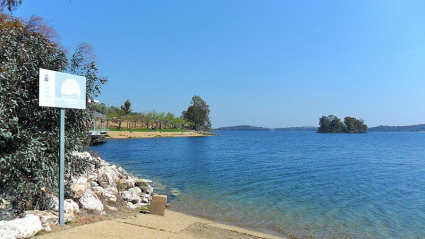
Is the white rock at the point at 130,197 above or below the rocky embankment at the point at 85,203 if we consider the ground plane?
below

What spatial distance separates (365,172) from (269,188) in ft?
41.0

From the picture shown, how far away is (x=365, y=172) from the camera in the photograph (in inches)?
962

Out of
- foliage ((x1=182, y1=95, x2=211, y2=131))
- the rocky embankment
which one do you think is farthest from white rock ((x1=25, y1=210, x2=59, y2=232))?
foliage ((x1=182, y1=95, x2=211, y2=131))

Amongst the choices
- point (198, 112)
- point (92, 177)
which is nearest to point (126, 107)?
point (198, 112)

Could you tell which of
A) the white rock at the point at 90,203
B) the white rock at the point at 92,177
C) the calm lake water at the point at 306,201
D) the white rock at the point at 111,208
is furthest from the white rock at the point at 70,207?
the calm lake water at the point at 306,201

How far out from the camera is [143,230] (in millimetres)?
6859

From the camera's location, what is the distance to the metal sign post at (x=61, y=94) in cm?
623

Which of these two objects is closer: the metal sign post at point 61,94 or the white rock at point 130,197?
the metal sign post at point 61,94

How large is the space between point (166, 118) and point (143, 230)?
12849 cm

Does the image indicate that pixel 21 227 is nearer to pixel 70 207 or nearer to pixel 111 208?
pixel 70 207

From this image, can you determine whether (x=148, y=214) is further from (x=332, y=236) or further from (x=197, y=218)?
(x=332, y=236)

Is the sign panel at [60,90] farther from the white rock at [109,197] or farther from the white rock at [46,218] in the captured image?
the white rock at [109,197]

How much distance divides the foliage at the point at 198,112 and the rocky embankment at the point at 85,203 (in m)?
127

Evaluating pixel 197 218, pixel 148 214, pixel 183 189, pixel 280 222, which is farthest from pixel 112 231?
pixel 183 189
